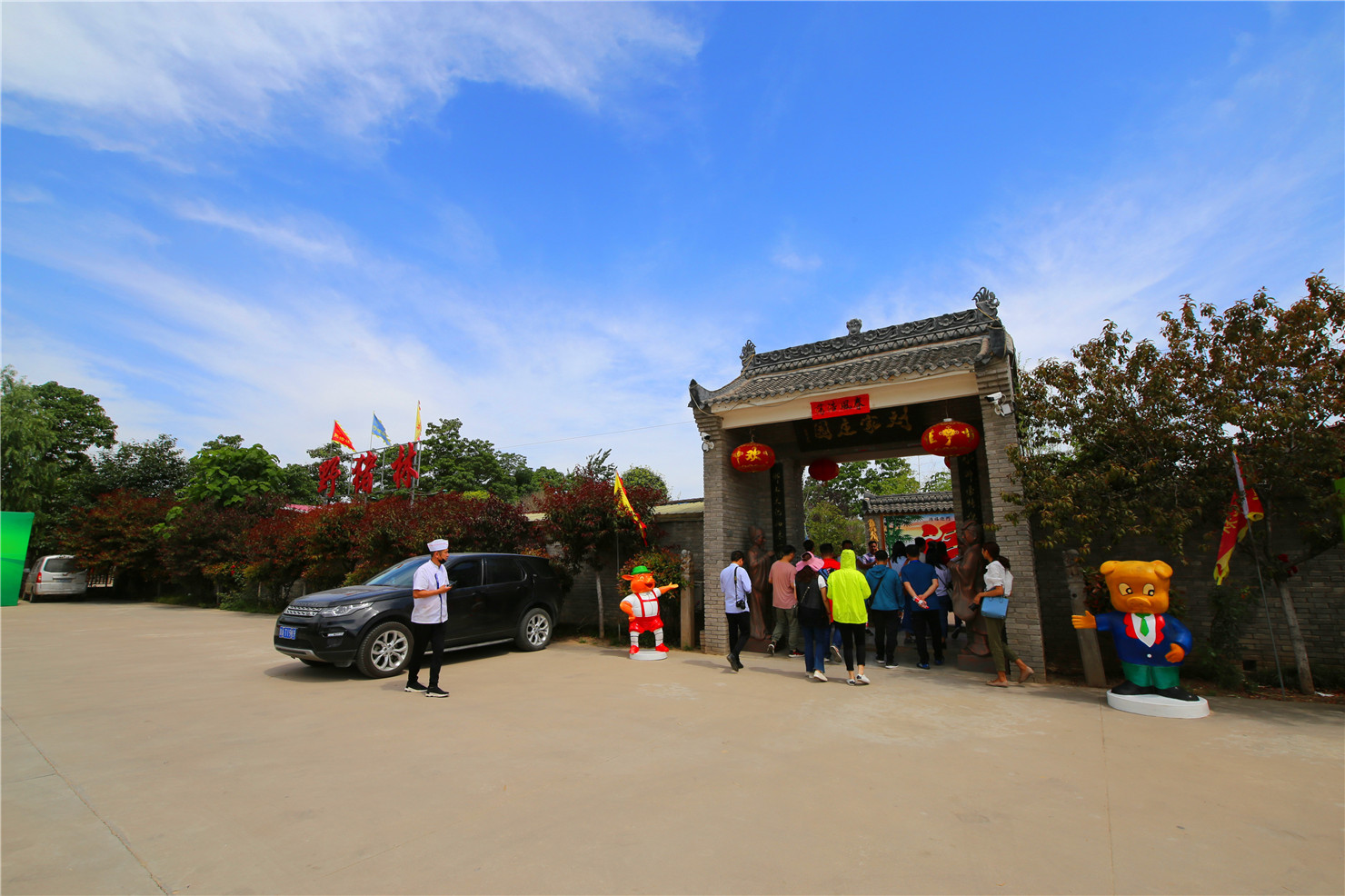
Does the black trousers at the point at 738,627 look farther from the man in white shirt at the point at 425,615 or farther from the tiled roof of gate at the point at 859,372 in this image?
the man in white shirt at the point at 425,615

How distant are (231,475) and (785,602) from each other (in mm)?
19837

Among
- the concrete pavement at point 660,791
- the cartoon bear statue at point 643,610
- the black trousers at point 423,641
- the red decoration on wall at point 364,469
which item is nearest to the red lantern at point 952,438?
the concrete pavement at point 660,791

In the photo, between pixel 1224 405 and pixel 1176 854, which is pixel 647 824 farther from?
pixel 1224 405

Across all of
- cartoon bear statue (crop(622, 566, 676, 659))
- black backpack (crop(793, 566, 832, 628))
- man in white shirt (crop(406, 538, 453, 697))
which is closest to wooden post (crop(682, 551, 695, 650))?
cartoon bear statue (crop(622, 566, 676, 659))

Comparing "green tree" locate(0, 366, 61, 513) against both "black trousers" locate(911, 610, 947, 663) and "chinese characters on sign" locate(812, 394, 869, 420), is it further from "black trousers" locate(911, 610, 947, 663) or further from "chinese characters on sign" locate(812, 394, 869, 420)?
"black trousers" locate(911, 610, 947, 663)

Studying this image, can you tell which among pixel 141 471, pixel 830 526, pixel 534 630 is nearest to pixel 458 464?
pixel 141 471

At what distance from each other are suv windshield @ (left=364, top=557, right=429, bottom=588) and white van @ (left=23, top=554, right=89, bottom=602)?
20.8 meters

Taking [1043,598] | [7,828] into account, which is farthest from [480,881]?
[1043,598]

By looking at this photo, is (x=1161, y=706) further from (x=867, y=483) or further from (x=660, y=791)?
(x=867, y=483)

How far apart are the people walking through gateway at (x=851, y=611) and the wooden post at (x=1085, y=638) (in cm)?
234

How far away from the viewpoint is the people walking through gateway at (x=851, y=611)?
23.8 ft

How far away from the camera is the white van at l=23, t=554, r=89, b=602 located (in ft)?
70.5

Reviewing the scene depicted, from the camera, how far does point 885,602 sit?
8375mm

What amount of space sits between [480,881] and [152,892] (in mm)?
1464
